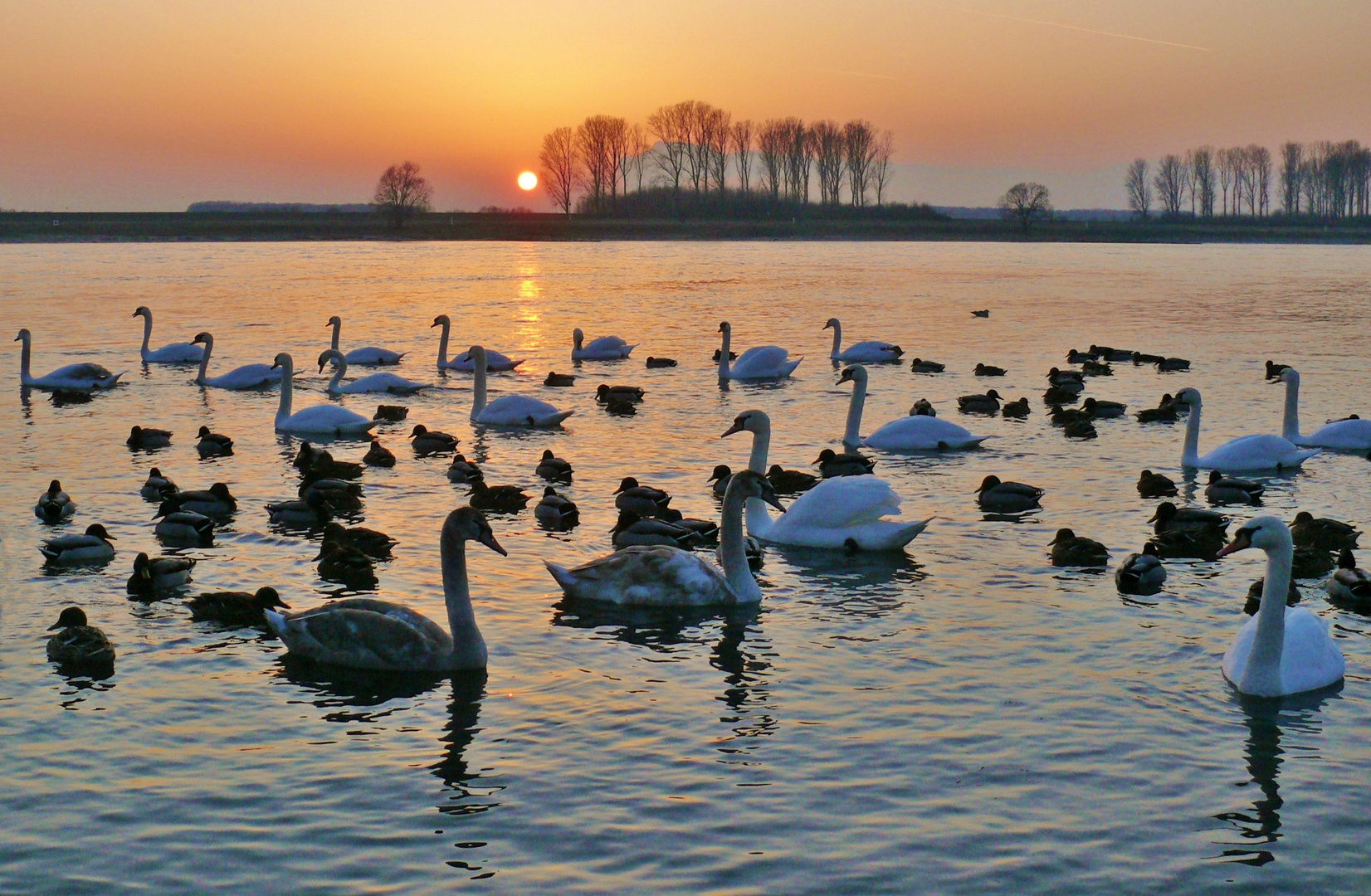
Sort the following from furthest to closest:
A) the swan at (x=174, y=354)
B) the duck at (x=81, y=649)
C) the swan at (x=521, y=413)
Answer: the swan at (x=174, y=354) → the swan at (x=521, y=413) → the duck at (x=81, y=649)

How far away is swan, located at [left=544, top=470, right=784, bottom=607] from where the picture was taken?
10539mm

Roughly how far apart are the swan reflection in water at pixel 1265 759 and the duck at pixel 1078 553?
3.02 meters

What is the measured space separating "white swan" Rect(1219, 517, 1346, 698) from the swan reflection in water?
7cm

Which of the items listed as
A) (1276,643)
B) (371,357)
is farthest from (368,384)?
(1276,643)

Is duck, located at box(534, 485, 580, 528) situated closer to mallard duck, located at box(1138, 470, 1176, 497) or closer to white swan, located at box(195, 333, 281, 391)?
mallard duck, located at box(1138, 470, 1176, 497)

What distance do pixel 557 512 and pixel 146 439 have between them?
23.0 ft

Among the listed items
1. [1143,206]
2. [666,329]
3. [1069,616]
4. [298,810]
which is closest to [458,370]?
[666,329]

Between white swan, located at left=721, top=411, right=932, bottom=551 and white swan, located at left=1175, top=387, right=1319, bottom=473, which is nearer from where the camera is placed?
white swan, located at left=721, top=411, right=932, bottom=551

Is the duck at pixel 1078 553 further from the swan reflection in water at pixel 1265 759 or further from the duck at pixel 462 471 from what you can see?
the duck at pixel 462 471

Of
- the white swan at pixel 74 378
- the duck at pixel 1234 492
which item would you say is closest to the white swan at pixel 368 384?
the white swan at pixel 74 378

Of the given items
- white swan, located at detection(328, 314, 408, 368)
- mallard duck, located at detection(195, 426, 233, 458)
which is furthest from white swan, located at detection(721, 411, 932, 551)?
white swan, located at detection(328, 314, 408, 368)

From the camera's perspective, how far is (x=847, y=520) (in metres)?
12.3

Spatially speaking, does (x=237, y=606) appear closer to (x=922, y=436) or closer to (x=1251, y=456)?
(x=922, y=436)

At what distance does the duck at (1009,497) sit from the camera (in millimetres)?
13695
